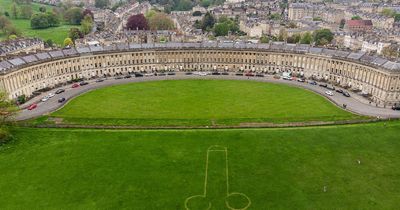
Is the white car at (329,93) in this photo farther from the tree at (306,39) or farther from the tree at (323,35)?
the tree at (323,35)

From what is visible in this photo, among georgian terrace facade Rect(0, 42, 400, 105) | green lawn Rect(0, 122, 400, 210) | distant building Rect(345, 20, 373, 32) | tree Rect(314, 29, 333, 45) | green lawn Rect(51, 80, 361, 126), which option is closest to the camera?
green lawn Rect(0, 122, 400, 210)

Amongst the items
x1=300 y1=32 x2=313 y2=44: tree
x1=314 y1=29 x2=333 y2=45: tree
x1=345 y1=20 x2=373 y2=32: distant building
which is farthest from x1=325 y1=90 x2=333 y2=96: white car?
x1=345 y1=20 x2=373 y2=32: distant building

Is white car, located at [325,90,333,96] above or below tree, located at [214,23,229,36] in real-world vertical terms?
below

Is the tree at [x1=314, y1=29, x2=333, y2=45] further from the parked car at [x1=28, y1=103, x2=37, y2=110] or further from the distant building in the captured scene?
the parked car at [x1=28, y1=103, x2=37, y2=110]

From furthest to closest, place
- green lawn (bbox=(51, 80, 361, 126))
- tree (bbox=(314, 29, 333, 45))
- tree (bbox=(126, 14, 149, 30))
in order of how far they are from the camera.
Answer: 1. tree (bbox=(126, 14, 149, 30))
2. tree (bbox=(314, 29, 333, 45))
3. green lawn (bbox=(51, 80, 361, 126))

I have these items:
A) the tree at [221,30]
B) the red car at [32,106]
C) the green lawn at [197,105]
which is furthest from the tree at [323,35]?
the red car at [32,106]

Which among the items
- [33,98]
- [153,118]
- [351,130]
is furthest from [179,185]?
[33,98]

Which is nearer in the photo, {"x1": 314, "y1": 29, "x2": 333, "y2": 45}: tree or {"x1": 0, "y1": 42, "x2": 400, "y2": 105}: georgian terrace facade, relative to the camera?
{"x1": 0, "y1": 42, "x2": 400, "y2": 105}: georgian terrace facade

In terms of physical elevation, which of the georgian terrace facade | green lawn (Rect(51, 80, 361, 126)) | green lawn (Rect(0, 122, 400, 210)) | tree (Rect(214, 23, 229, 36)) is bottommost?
green lawn (Rect(0, 122, 400, 210))
